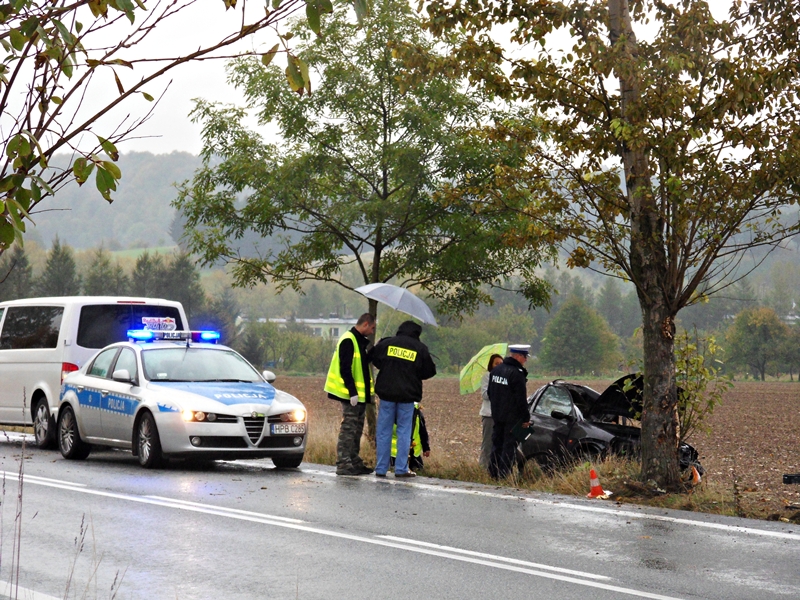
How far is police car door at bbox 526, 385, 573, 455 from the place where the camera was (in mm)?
13586

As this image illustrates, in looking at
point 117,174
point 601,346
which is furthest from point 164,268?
point 117,174

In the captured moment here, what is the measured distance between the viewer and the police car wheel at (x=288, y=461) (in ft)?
44.9

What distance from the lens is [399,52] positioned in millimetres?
12711

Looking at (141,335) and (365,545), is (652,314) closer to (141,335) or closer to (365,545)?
(365,545)

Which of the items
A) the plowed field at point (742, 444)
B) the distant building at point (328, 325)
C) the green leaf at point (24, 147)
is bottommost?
the plowed field at point (742, 444)

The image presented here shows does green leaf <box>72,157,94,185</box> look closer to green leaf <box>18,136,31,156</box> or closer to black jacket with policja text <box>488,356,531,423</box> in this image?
green leaf <box>18,136,31,156</box>

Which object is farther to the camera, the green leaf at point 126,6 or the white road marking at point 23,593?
the white road marking at point 23,593

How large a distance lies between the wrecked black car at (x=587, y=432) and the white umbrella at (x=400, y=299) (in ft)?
6.25

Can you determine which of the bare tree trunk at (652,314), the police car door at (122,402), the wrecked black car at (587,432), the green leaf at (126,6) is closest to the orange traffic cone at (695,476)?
the wrecked black car at (587,432)

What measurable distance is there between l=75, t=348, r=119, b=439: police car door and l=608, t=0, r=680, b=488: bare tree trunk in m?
6.99

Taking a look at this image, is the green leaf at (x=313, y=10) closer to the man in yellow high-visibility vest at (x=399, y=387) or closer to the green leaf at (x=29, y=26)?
the green leaf at (x=29, y=26)

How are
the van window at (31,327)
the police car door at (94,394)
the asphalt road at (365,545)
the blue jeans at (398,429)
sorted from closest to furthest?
the asphalt road at (365,545) → the blue jeans at (398,429) → the police car door at (94,394) → the van window at (31,327)

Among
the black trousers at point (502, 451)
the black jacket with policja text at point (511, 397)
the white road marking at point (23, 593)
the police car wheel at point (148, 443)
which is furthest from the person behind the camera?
the police car wheel at point (148, 443)

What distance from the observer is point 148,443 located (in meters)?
13.4
